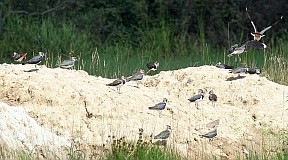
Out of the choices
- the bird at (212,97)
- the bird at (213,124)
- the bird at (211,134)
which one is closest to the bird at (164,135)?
the bird at (211,134)

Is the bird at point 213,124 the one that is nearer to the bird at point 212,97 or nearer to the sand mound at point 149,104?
the sand mound at point 149,104

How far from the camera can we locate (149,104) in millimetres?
10359

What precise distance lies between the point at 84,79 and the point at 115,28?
1319 cm

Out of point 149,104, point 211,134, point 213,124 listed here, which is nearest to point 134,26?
point 149,104

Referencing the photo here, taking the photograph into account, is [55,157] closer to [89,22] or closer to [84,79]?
[84,79]

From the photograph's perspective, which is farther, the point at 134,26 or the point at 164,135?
the point at 134,26

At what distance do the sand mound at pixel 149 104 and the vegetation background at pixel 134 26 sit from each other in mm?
8997

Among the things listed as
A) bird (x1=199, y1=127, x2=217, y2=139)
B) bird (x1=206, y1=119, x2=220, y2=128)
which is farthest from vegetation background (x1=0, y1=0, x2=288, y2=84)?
bird (x1=199, y1=127, x2=217, y2=139)

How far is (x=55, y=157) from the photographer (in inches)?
349

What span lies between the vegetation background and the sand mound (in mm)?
8997

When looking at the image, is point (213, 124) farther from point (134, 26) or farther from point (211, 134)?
point (134, 26)

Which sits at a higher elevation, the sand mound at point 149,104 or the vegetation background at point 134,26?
the sand mound at point 149,104

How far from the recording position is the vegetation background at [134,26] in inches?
818

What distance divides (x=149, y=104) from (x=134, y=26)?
13.6m
